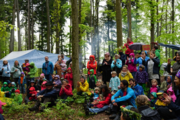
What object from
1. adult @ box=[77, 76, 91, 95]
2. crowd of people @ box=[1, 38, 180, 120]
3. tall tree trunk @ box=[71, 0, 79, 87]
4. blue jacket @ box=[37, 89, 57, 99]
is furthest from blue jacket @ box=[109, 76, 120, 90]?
blue jacket @ box=[37, 89, 57, 99]

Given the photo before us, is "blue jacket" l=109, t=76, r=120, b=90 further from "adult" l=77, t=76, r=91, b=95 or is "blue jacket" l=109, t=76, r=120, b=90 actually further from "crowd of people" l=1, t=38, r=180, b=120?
"adult" l=77, t=76, r=91, b=95

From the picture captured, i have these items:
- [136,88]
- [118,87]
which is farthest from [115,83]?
[136,88]

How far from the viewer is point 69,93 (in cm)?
612

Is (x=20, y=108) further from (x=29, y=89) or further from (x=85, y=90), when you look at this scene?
(x=85, y=90)

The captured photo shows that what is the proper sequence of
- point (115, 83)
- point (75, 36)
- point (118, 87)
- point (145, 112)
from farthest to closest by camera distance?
point (75, 36) → point (115, 83) → point (118, 87) → point (145, 112)

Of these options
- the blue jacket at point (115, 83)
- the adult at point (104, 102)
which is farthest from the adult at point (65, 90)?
the blue jacket at point (115, 83)

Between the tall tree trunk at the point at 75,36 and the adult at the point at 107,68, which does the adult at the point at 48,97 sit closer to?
the tall tree trunk at the point at 75,36

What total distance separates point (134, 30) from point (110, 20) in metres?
4.09

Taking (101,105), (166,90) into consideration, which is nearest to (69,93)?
(101,105)

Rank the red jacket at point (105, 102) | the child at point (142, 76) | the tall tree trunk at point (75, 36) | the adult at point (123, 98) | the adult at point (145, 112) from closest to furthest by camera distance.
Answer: the adult at point (145, 112)
the adult at point (123, 98)
the red jacket at point (105, 102)
the child at point (142, 76)
the tall tree trunk at point (75, 36)

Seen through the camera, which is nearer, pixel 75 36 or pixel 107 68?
pixel 75 36

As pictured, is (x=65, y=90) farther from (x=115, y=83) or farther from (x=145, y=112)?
(x=145, y=112)

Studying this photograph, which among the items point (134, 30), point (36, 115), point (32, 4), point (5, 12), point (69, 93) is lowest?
point (36, 115)

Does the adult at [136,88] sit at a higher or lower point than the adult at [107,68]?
lower
